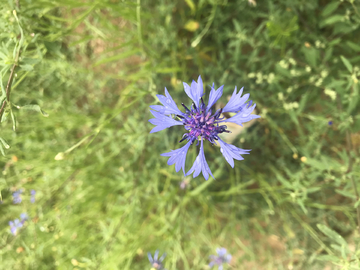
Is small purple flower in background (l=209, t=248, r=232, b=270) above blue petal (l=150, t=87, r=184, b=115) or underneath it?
underneath

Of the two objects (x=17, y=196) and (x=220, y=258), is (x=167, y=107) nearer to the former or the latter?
(x=220, y=258)

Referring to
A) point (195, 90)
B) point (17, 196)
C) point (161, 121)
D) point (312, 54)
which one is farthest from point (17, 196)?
point (312, 54)

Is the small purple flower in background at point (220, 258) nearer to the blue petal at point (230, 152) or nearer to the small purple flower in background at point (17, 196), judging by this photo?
the blue petal at point (230, 152)

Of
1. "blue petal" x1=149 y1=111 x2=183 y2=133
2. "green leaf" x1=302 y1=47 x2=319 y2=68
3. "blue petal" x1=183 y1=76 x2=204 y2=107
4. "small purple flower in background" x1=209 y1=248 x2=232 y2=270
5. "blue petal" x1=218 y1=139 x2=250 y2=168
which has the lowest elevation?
"small purple flower in background" x1=209 y1=248 x2=232 y2=270

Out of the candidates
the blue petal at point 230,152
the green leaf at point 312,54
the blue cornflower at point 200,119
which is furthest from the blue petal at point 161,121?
the green leaf at point 312,54

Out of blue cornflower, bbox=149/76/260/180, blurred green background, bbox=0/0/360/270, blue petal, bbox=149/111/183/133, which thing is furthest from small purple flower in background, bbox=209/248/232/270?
blue petal, bbox=149/111/183/133

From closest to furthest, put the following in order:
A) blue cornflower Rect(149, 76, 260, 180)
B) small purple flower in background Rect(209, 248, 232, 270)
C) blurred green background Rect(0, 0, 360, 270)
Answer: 1. blue cornflower Rect(149, 76, 260, 180)
2. blurred green background Rect(0, 0, 360, 270)
3. small purple flower in background Rect(209, 248, 232, 270)

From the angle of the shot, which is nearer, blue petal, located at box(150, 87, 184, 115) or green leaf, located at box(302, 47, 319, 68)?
blue petal, located at box(150, 87, 184, 115)

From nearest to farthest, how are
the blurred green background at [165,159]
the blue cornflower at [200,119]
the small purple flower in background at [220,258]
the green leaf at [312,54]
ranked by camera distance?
the blue cornflower at [200,119] < the green leaf at [312,54] < the blurred green background at [165,159] < the small purple flower in background at [220,258]

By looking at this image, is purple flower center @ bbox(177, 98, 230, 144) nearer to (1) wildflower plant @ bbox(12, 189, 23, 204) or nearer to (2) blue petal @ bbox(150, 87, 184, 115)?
(2) blue petal @ bbox(150, 87, 184, 115)
